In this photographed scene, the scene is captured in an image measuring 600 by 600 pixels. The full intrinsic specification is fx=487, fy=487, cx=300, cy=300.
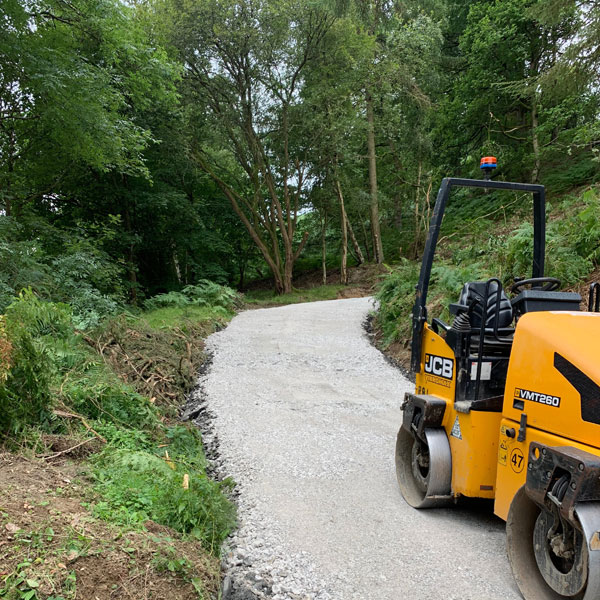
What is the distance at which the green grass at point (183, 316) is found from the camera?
1120 centimetres

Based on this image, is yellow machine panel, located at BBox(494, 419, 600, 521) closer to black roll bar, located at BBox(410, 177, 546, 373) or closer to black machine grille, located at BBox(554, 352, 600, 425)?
black machine grille, located at BBox(554, 352, 600, 425)

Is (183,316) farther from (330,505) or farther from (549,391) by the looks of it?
(549,391)

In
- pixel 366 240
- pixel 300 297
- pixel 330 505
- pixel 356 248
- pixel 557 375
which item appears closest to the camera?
pixel 557 375

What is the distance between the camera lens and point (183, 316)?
1295cm

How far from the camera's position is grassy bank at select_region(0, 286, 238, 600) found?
264cm

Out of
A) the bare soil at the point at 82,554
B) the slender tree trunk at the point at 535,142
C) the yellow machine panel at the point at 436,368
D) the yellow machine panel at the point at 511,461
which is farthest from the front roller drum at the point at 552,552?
the slender tree trunk at the point at 535,142

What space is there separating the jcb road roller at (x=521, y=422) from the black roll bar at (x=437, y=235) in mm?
10

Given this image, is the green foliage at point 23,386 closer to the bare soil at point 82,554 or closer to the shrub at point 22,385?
the shrub at point 22,385

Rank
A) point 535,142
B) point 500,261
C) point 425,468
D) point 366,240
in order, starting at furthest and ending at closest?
point 366,240 < point 535,142 < point 500,261 < point 425,468

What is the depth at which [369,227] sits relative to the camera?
102 ft

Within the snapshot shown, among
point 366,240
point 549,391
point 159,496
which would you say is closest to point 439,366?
point 549,391

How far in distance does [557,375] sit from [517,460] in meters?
0.61

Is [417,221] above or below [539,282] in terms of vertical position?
above

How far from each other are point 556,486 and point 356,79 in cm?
2166
